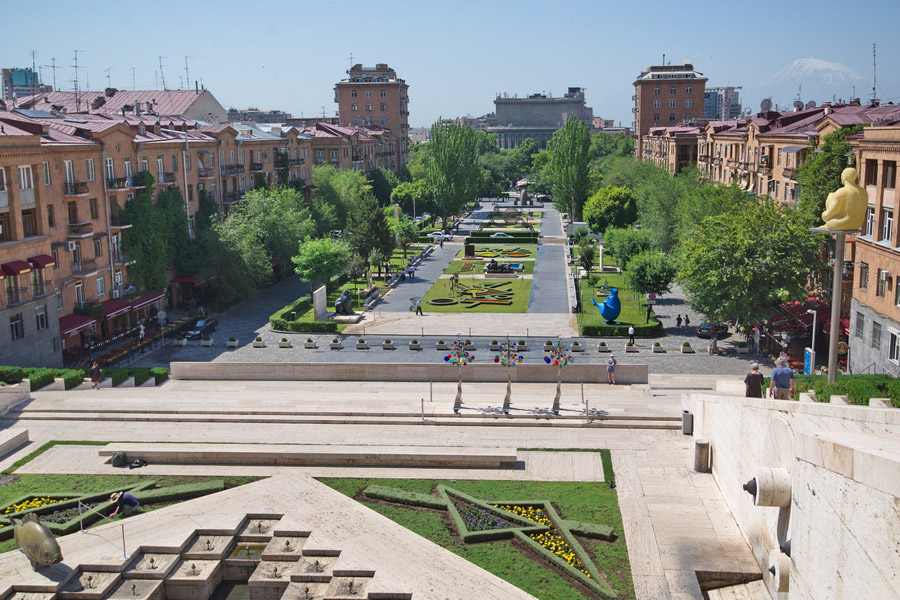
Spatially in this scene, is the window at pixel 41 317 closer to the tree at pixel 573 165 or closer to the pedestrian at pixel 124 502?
the pedestrian at pixel 124 502

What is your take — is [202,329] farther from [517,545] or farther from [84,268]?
[517,545]

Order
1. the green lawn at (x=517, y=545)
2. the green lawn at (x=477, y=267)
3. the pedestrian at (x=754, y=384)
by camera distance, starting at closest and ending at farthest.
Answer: the green lawn at (x=517, y=545) < the pedestrian at (x=754, y=384) < the green lawn at (x=477, y=267)

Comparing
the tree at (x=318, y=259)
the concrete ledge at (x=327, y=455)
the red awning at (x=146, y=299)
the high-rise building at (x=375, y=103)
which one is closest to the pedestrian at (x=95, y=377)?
the concrete ledge at (x=327, y=455)

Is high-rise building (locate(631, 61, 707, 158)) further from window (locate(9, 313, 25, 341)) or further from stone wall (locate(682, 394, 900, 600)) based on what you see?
stone wall (locate(682, 394, 900, 600))

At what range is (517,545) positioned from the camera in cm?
2008

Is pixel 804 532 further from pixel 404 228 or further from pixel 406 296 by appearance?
pixel 404 228

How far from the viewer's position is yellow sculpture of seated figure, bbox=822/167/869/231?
22.0 m

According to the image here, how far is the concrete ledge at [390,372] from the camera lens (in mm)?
33969

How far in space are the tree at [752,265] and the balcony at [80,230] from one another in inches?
1181

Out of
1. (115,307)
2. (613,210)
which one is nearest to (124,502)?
(115,307)

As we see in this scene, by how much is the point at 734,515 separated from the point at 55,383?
2605 centimetres

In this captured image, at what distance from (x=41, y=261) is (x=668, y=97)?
100567 millimetres

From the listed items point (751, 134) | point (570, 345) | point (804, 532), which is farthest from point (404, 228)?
point (804, 532)

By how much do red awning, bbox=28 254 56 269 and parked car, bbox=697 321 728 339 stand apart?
104 ft
